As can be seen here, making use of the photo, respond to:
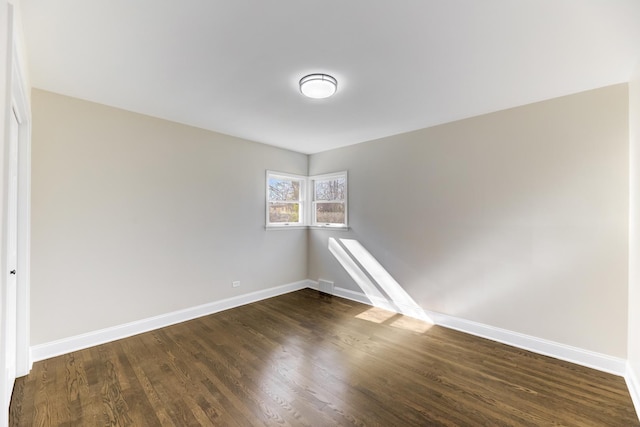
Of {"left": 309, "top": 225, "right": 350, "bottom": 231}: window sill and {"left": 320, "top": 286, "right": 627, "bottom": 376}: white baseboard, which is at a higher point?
{"left": 309, "top": 225, "right": 350, "bottom": 231}: window sill

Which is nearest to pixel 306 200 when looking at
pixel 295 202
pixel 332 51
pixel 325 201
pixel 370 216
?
pixel 295 202

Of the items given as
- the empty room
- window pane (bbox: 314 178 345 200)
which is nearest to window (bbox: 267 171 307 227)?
window pane (bbox: 314 178 345 200)

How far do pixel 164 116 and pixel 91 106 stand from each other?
0.68 metres

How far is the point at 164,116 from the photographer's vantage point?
322cm

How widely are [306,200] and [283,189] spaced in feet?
1.77

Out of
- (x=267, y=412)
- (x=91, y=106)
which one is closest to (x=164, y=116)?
(x=91, y=106)

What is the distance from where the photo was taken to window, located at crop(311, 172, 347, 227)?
182 inches

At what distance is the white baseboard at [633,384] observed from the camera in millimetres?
1915

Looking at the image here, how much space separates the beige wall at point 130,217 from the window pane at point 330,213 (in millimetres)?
1239

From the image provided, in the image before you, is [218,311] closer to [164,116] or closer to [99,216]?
[99,216]

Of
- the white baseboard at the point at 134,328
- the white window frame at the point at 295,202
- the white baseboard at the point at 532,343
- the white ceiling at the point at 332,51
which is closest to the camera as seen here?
the white ceiling at the point at 332,51

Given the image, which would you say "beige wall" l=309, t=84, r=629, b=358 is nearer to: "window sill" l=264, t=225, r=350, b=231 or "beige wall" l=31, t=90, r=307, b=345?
"window sill" l=264, t=225, r=350, b=231

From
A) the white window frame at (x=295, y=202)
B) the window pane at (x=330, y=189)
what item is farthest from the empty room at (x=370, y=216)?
the window pane at (x=330, y=189)

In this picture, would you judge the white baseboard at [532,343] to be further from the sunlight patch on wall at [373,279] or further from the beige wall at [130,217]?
the beige wall at [130,217]
